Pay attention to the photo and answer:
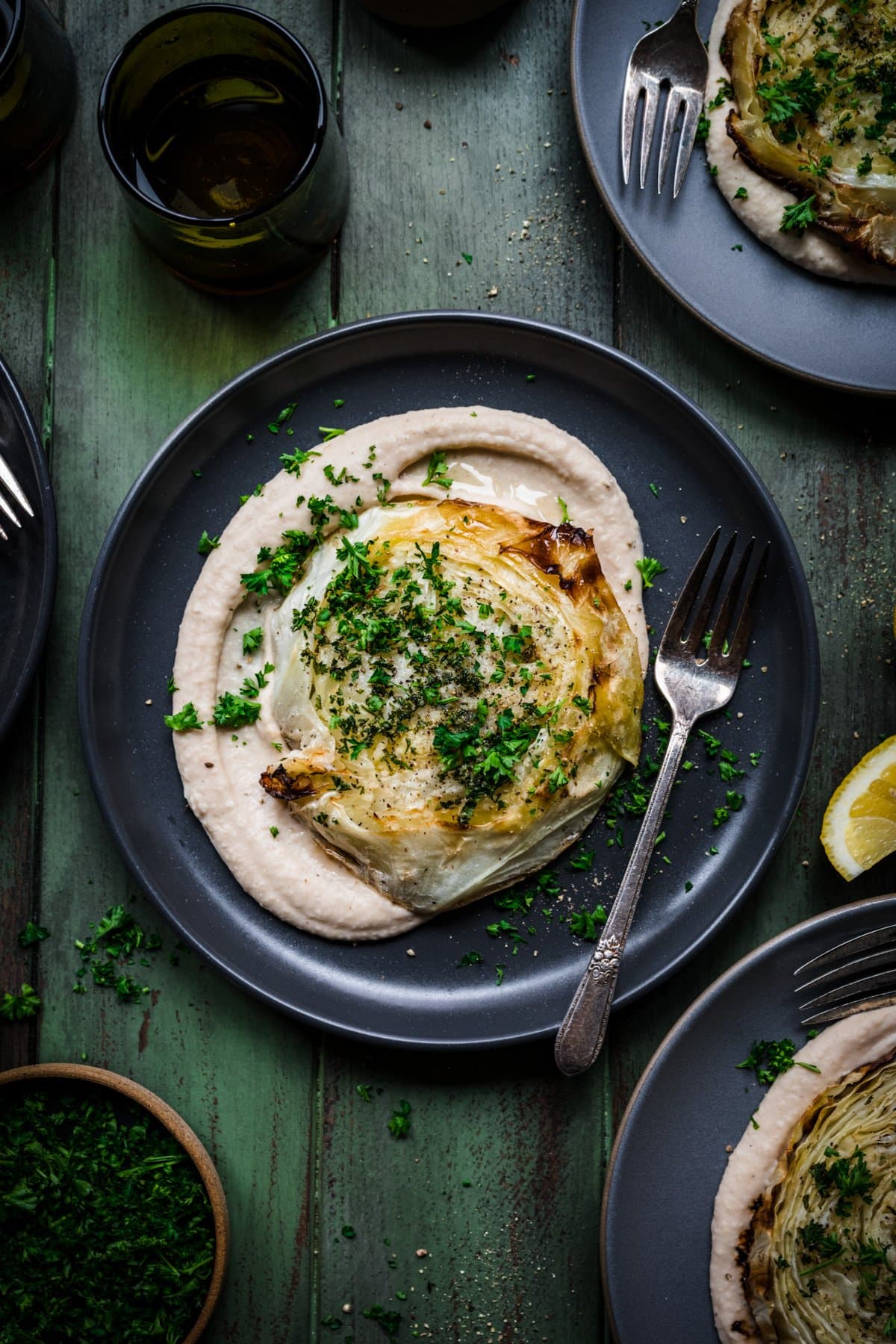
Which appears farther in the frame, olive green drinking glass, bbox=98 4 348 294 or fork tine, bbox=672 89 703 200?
fork tine, bbox=672 89 703 200

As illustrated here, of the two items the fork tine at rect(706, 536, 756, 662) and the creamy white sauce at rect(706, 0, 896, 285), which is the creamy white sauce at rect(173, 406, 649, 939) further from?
the creamy white sauce at rect(706, 0, 896, 285)

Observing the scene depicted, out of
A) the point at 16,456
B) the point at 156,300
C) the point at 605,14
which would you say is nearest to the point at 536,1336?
the point at 16,456

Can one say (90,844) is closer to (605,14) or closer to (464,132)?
(464,132)

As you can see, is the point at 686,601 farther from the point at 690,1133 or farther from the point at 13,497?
the point at 13,497

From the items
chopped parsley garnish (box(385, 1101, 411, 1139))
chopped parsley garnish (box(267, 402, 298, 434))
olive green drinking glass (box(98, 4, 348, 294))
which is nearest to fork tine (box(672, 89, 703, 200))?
olive green drinking glass (box(98, 4, 348, 294))

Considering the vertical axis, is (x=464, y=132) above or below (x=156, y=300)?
above

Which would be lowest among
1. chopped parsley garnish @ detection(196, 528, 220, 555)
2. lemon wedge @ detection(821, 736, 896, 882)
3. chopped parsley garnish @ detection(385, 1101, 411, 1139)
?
chopped parsley garnish @ detection(385, 1101, 411, 1139)

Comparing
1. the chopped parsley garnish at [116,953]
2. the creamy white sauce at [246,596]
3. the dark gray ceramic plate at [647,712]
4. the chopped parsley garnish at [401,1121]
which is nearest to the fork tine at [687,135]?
the dark gray ceramic plate at [647,712]
